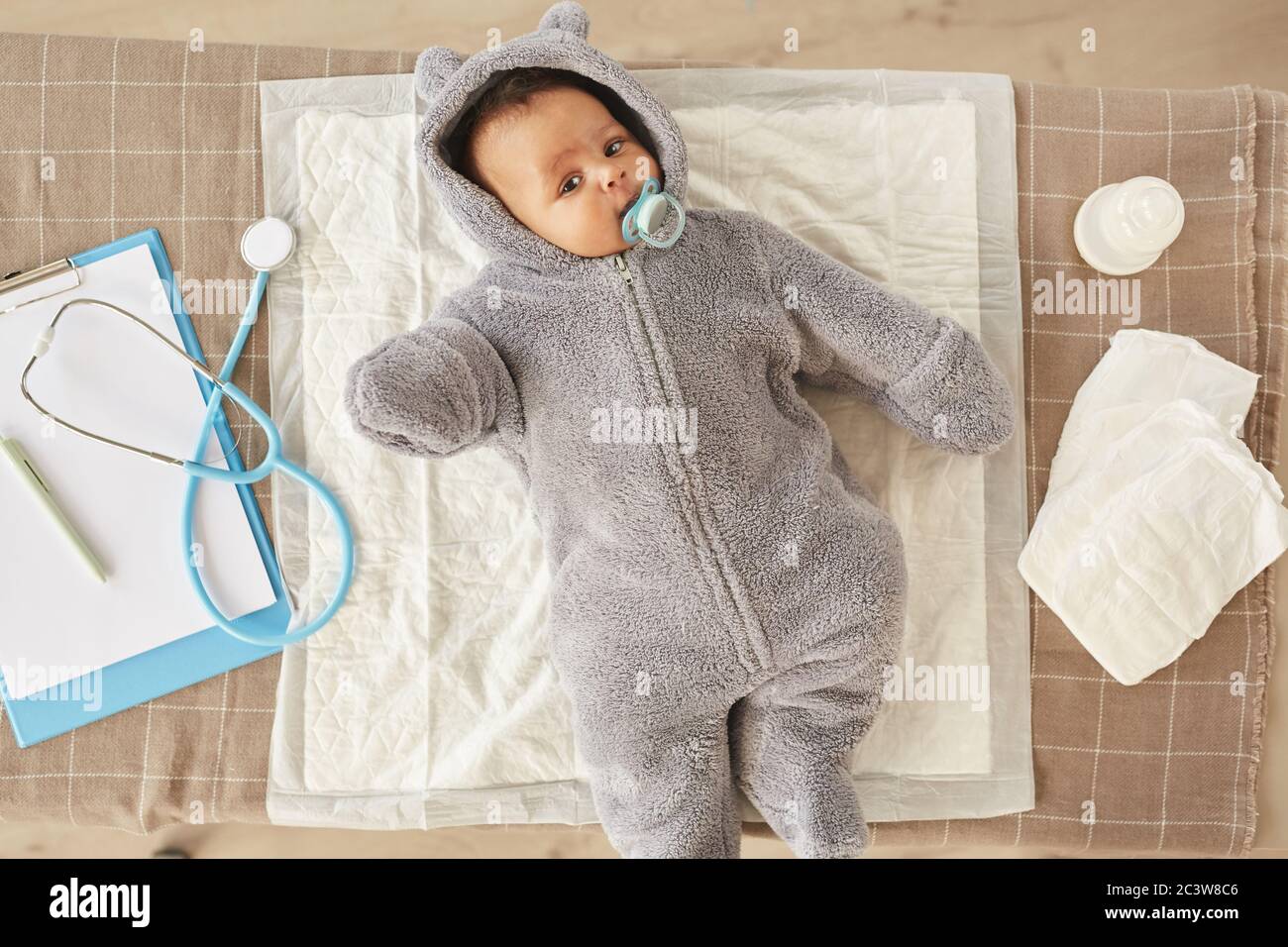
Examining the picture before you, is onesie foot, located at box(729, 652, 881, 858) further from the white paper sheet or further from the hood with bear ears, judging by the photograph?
the white paper sheet

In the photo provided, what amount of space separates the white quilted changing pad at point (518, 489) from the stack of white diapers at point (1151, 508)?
67 millimetres

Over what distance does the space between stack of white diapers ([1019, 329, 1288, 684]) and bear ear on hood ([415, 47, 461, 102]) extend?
890mm

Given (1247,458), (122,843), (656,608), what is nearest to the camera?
(656,608)

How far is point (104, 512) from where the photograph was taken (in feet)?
3.79

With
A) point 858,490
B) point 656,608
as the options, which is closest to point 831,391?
point 858,490

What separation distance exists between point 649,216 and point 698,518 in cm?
33

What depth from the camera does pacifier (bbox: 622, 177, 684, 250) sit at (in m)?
0.91

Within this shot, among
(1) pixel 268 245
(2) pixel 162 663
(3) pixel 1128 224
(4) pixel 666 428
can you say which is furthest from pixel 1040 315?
(2) pixel 162 663

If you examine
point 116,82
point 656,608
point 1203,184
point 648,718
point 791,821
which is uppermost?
point 116,82

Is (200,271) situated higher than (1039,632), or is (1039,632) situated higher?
(200,271)

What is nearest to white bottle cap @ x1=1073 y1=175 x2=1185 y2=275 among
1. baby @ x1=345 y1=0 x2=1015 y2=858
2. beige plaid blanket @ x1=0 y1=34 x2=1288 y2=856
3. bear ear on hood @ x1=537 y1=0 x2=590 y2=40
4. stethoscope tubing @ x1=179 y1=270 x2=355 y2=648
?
beige plaid blanket @ x1=0 y1=34 x2=1288 y2=856

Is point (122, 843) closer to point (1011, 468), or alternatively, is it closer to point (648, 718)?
point (648, 718)

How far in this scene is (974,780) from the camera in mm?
1129

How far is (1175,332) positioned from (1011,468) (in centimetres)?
29
